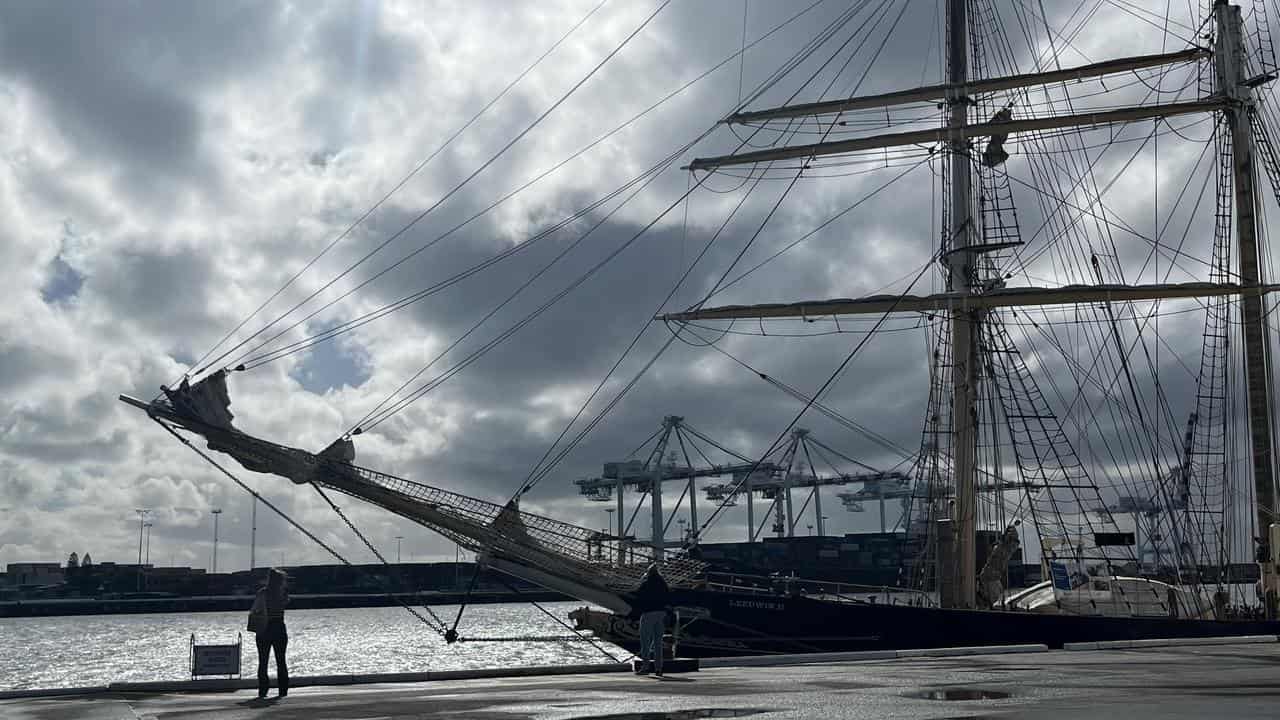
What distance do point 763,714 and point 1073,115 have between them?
92.7ft

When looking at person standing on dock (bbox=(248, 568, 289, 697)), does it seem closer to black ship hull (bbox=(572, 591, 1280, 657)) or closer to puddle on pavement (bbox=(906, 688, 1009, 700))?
puddle on pavement (bbox=(906, 688, 1009, 700))

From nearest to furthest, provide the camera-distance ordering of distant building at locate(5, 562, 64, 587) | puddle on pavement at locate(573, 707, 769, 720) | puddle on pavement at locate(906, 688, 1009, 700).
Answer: puddle on pavement at locate(573, 707, 769, 720), puddle on pavement at locate(906, 688, 1009, 700), distant building at locate(5, 562, 64, 587)

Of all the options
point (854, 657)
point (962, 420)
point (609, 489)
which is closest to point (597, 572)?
point (854, 657)

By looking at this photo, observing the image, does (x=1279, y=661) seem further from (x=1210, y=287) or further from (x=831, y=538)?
(x=831, y=538)

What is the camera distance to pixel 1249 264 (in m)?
35.2

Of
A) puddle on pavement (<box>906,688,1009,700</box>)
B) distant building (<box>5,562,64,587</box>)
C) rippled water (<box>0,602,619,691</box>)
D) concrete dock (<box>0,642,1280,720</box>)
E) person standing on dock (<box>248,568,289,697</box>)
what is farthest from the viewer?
distant building (<box>5,562,64,587</box>)

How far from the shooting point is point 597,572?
2608 cm

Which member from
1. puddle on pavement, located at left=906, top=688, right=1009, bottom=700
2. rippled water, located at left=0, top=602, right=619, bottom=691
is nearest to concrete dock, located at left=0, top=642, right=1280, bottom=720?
puddle on pavement, located at left=906, top=688, right=1009, bottom=700

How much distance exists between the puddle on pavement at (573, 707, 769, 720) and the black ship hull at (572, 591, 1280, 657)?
50.3 feet

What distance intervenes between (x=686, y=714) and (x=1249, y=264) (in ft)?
98.9

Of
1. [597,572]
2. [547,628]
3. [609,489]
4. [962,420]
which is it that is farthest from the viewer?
[609,489]

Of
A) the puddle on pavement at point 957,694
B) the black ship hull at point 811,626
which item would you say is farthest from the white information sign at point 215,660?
the black ship hull at point 811,626

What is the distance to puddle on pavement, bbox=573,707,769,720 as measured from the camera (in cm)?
1080

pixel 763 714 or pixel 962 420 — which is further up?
pixel 962 420
